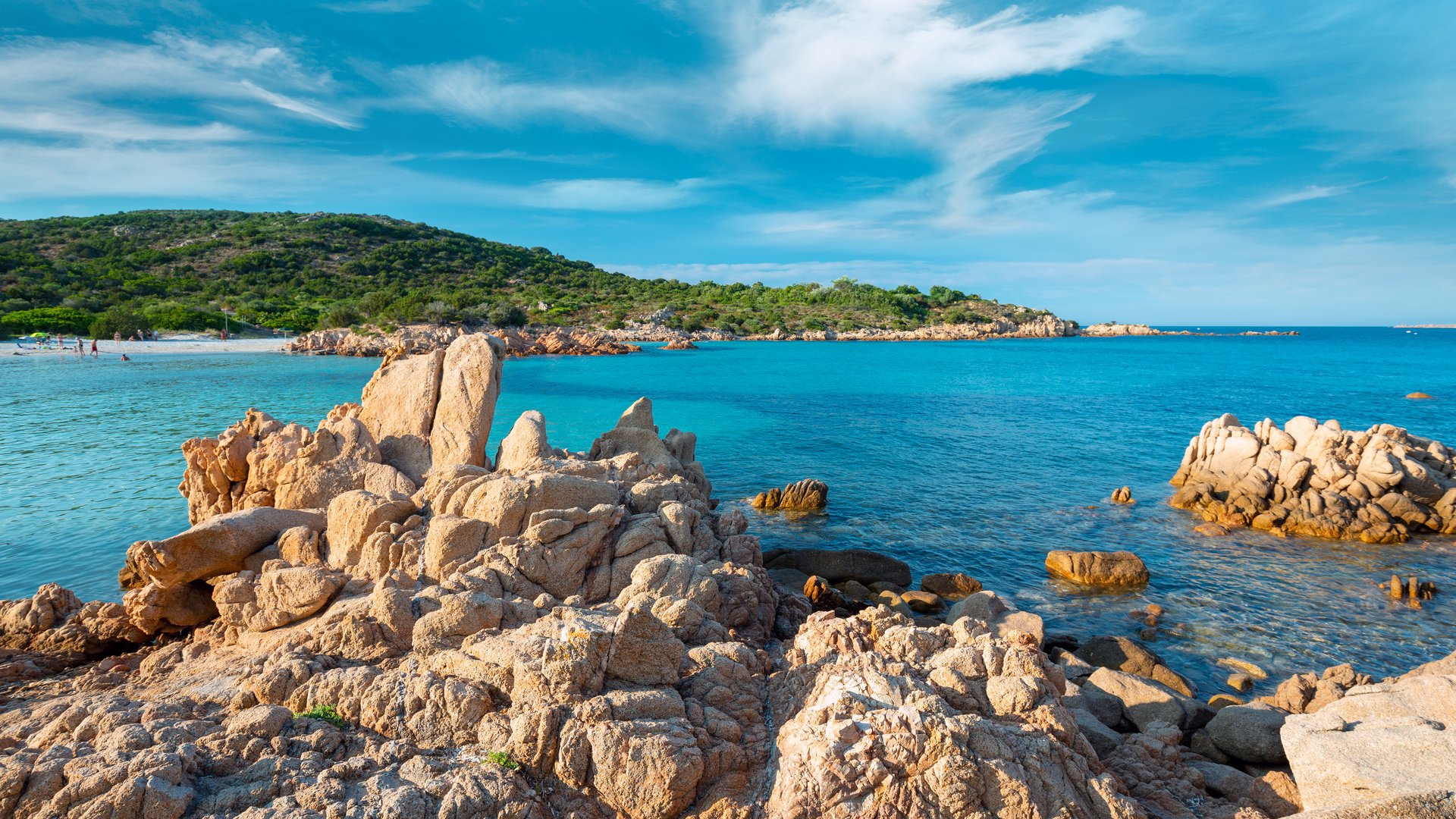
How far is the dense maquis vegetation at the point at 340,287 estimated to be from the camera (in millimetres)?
89938

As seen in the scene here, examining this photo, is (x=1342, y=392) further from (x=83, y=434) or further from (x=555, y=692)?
(x=83, y=434)

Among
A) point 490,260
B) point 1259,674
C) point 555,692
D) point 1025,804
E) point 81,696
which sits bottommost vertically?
point 1259,674

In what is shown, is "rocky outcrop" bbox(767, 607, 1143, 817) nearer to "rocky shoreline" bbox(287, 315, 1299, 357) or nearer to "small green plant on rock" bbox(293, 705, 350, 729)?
"small green plant on rock" bbox(293, 705, 350, 729)

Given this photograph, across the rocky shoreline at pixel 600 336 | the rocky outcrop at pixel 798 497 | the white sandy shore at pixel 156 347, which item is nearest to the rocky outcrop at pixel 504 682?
the rocky shoreline at pixel 600 336

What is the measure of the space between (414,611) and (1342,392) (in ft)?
262

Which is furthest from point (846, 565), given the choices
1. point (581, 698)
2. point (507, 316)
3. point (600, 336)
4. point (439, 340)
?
point (507, 316)

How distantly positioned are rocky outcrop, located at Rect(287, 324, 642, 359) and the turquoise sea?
18.1ft

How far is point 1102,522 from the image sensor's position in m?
22.5

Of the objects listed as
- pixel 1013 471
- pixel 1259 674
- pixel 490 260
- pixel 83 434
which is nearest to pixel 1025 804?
pixel 1259 674

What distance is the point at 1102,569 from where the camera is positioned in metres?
17.5

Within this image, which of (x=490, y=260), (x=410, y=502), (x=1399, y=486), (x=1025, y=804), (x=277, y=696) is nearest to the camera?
(x=1025, y=804)

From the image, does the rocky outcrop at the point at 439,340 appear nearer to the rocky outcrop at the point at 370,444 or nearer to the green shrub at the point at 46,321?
the green shrub at the point at 46,321

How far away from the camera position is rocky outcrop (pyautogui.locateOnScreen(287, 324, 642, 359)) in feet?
235

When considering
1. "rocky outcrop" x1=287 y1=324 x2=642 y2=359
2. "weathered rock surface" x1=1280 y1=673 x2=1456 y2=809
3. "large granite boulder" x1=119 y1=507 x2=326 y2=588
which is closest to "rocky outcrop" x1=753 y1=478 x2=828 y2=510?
"large granite boulder" x1=119 y1=507 x2=326 y2=588
